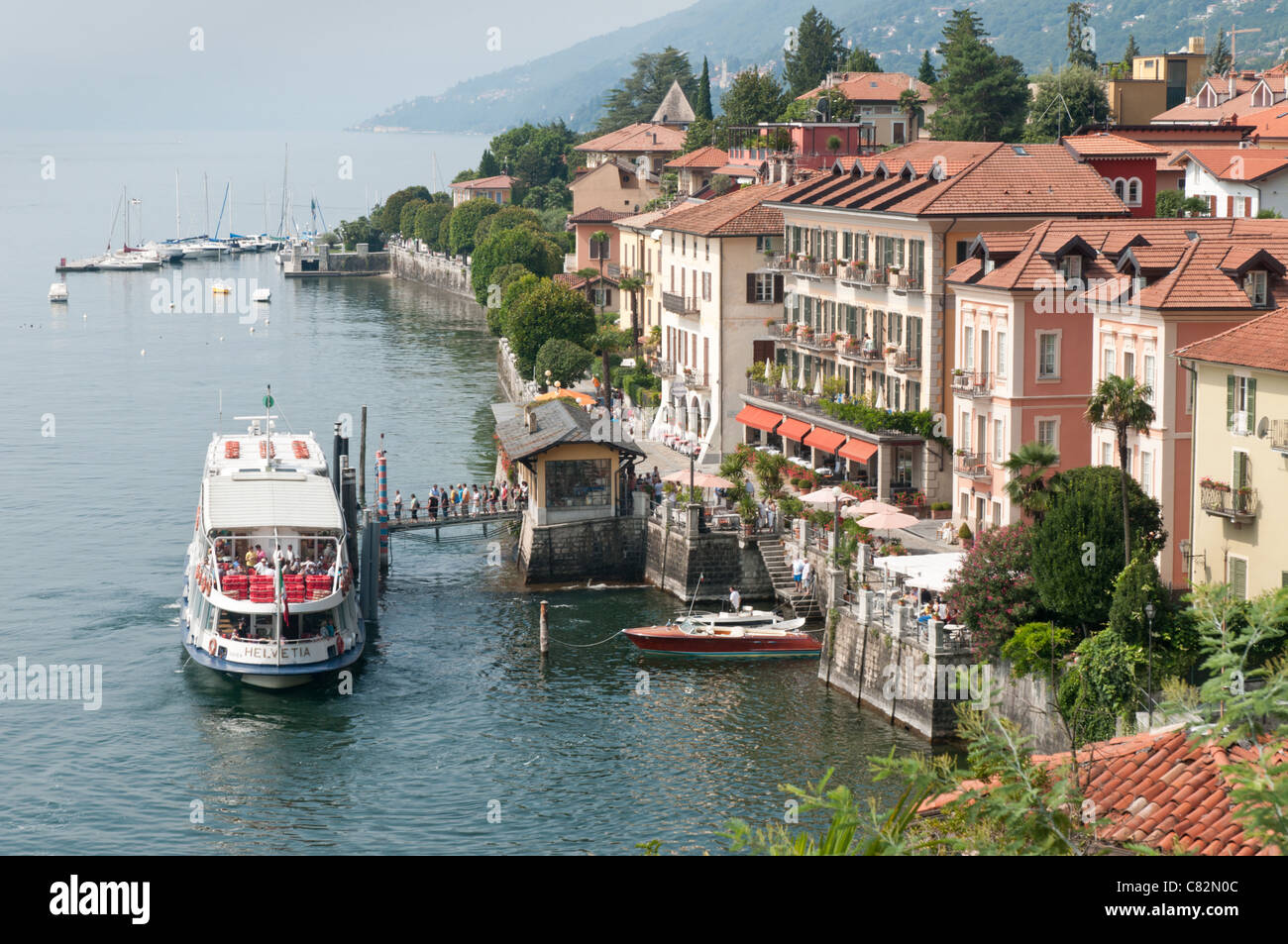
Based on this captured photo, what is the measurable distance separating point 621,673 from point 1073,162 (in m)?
31.3

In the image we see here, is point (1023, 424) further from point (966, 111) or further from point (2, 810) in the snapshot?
point (966, 111)

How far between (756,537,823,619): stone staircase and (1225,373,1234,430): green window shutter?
21.0m

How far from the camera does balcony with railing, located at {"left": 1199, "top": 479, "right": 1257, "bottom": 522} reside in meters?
45.9

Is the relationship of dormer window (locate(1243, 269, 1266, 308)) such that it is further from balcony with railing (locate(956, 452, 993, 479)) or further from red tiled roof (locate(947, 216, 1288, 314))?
balcony with railing (locate(956, 452, 993, 479))

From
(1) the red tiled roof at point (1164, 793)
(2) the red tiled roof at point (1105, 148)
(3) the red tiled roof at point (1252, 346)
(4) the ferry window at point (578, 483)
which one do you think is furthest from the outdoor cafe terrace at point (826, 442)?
(1) the red tiled roof at point (1164, 793)

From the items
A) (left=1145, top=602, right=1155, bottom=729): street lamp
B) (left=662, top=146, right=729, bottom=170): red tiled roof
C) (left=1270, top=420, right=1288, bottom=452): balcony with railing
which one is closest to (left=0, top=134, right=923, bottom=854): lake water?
(left=1145, top=602, right=1155, bottom=729): street lamp

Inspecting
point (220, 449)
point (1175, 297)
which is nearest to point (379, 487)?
point (220, 449)

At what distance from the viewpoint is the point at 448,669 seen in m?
59.9

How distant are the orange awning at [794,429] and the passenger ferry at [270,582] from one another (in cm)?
2208

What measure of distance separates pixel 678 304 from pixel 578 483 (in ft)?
79.6

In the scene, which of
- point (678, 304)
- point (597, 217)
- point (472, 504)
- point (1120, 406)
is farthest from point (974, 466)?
point (597, 217)

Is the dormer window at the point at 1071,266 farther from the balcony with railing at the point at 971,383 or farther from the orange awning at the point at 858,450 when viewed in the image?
the orange awning at the point at 858,450

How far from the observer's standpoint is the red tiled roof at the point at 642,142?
177500 millimetres
